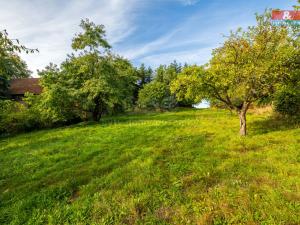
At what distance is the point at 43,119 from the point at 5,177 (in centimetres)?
1742

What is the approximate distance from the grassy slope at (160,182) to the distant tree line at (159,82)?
118 inches

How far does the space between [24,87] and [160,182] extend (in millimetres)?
46263

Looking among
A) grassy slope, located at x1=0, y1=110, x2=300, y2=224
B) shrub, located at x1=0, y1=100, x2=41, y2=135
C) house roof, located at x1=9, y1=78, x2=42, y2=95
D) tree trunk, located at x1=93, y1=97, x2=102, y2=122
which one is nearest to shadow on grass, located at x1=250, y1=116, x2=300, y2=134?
grassy slope, located at x1=0, y1=110, x2=300, y2=224

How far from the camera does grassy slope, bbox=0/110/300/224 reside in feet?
21.3

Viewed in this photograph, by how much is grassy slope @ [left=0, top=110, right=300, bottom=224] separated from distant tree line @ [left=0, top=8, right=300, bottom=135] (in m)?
2.99

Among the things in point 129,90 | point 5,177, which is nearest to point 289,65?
point 5,177

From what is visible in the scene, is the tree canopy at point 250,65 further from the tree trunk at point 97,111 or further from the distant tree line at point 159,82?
the tree trunk at point 97,111

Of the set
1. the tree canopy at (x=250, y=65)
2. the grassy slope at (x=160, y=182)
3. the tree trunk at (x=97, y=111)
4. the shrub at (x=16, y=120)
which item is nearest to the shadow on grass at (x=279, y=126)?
the grassy slope at (x=160, y=182)

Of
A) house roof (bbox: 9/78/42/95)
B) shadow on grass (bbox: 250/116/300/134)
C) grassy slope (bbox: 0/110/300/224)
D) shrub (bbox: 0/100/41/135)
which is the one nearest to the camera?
grassy slope (bbox: 0/110/300/224)

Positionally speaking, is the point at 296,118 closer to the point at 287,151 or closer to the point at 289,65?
the point at 289,65

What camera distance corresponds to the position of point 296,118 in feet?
56.6

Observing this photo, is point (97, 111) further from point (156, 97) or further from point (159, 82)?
point (159, 82)

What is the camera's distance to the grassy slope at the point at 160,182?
21.3 feet

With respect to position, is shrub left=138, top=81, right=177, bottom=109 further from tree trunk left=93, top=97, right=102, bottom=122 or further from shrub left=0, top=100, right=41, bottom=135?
shrub left=0, top=100, right=41, bottom=135
